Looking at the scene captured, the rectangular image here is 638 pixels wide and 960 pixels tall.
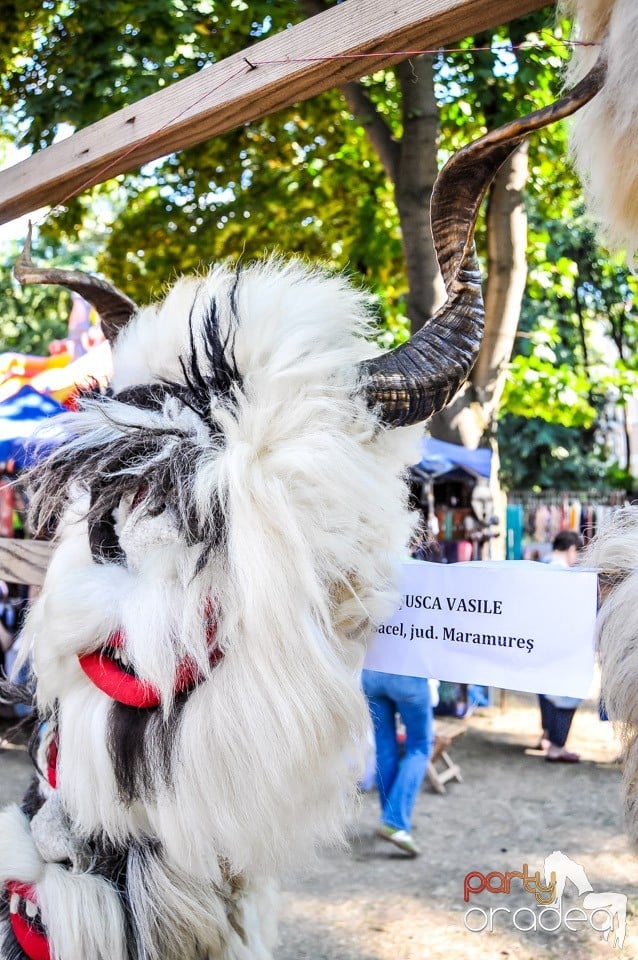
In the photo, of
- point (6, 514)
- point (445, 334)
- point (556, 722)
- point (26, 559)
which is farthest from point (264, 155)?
point (445, 334)

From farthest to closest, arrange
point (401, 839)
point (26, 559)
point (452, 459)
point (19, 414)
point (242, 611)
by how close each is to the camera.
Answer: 1. point (19, 414)
2. point (452, 459)
3. point (401, 839)
4. point (26, 559)
5. point (242, 611)

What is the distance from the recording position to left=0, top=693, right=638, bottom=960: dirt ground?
351 centimetres

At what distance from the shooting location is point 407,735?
4852mm

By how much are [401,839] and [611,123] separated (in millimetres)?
4362

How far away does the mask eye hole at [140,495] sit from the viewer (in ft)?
4.38

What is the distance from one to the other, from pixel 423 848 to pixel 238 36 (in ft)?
18.3

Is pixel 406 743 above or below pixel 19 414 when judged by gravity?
below

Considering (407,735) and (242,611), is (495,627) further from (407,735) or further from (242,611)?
(407,735)

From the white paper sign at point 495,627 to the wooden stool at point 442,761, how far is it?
449cm

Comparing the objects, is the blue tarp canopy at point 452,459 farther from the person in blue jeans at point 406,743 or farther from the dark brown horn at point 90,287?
the dark brown horn at point 90,287

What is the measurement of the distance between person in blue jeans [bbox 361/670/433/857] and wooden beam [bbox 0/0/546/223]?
3.48m

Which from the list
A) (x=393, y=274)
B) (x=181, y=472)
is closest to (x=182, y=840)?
(x=181, y=472)

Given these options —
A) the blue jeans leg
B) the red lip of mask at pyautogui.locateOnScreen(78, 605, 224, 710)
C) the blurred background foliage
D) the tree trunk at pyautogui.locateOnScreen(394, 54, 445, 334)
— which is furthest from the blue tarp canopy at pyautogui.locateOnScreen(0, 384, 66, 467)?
the red lip of mask at pyautogui.locateOnScreen(78, 605, 224, 710)

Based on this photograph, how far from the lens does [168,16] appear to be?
16.5ft
